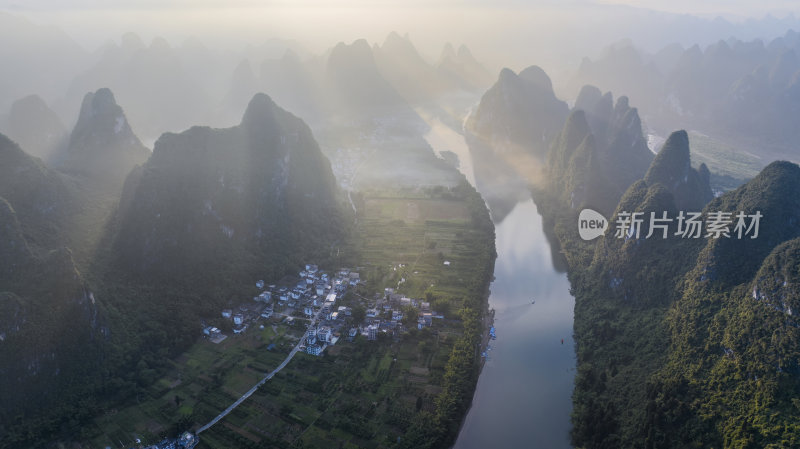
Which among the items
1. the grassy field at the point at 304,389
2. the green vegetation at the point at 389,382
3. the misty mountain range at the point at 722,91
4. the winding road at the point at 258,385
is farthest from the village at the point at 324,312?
the misty mountain range at the point at 722,91

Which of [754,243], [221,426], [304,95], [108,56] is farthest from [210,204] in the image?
[108,56]

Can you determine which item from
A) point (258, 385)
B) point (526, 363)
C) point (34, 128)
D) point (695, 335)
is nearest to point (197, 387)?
point (258, 385)

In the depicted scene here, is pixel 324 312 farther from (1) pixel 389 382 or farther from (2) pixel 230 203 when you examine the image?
(2) pixel 230 203

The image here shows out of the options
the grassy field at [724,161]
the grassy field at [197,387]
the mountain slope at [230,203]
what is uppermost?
the grassy field at [724,161]

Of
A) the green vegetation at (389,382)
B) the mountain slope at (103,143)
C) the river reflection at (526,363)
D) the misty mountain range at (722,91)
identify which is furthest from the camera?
the misty mountain range at (722,91)

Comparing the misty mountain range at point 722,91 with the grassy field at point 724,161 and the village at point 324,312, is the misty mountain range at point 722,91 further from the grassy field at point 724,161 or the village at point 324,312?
the village at point 324,312

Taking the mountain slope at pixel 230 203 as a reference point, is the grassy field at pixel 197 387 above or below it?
below
